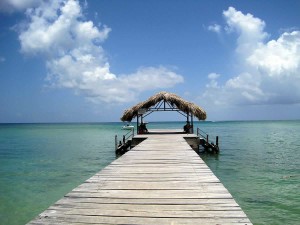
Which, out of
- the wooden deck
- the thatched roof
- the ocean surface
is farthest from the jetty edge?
the thatched roof

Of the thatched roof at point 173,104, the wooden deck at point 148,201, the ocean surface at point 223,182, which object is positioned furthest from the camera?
the thatched roof at point 173,104

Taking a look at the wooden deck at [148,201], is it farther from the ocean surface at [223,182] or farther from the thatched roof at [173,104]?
the thatched roof at [173,104]

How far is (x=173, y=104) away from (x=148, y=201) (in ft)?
57.7

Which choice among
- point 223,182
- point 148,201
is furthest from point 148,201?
point 223,182

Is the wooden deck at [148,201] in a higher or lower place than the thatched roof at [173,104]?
lower

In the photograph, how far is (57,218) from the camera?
3.79m

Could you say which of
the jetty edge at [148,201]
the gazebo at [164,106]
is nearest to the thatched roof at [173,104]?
the gazebo at [164,106]

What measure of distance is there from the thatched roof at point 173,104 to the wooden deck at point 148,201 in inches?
570

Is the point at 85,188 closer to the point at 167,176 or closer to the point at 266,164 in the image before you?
the point at 167,176

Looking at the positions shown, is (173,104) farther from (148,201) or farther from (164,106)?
(148,201)

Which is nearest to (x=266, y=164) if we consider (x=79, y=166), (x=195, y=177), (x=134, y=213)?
(x=79, y=166)

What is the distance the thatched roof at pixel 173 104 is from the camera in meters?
21.3

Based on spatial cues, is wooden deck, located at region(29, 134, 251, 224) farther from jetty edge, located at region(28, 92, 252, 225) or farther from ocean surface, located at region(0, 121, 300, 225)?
ocean surface, located at region(0, 121, 300, 225)

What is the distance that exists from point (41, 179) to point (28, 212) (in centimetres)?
515
